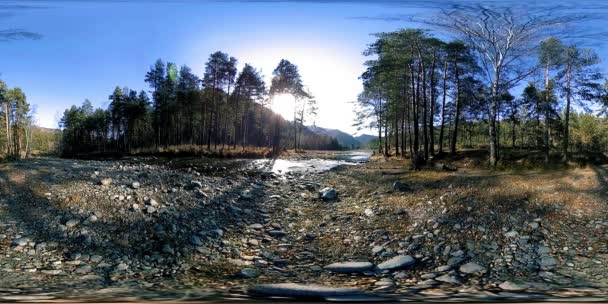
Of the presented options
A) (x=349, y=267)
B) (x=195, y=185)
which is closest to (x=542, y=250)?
(x=349, y=267)

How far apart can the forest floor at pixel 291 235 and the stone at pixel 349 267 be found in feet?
0.04

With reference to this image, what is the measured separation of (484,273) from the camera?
1.82 metres

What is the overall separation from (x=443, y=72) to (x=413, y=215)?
2567 mm

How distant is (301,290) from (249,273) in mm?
507

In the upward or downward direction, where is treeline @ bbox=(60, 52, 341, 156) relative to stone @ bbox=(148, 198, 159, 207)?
upward

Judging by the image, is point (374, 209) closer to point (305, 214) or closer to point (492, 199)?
point (305, 214)

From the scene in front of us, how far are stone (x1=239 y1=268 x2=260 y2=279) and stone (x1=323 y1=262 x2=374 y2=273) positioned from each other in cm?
40

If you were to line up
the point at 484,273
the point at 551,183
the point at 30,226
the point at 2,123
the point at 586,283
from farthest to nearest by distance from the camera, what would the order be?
the point at 551,183 < the point at 2,123 < the point at 30,226 < the point at 484,273 < the point at 586,283

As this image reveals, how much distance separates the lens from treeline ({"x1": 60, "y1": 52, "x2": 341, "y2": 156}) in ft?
7.43

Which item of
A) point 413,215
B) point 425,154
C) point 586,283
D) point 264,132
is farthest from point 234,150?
point 425,154

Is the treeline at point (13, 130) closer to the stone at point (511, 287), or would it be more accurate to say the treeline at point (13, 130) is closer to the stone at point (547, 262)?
the stone at point (511, 287)

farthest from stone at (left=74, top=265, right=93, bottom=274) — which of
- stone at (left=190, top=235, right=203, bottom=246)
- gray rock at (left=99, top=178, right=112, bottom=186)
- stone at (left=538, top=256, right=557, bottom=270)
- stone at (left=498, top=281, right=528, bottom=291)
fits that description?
stone at (left=538, top=256, right=557, bottom=270)

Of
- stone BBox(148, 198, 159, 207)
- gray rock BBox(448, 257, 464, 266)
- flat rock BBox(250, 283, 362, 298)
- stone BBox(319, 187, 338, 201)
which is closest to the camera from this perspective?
flat rock BBox(250, 283, 362, 298)

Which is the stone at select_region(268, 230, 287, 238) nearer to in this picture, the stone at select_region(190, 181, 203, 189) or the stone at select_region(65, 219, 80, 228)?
the stone at select_region(65, 219, 80, 228)
